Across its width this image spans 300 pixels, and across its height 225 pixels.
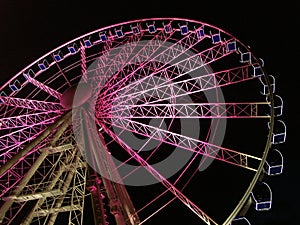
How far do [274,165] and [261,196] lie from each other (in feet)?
3.85

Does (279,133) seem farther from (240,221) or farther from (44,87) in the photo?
(44,87)

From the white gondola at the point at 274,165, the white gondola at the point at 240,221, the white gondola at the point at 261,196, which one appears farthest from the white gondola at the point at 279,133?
the white gondola at the point at 240,221

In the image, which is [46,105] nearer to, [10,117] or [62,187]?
[10,117]

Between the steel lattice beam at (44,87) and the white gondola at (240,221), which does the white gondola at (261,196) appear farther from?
the steel lattice beam at (44,87)

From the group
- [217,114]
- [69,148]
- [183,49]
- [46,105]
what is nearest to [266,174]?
[217,114]

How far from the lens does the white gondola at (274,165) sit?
9539mm

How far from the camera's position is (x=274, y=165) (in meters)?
9.61

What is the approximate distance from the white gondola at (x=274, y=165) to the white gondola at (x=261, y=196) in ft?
2.53

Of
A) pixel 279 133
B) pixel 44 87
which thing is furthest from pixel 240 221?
pixel 44 87

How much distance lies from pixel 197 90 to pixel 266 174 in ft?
14.0

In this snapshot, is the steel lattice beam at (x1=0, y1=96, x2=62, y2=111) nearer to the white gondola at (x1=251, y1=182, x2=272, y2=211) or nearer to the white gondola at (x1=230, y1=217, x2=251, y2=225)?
the white gondola at (x1=251, y1=182, x2=272, y2=211)

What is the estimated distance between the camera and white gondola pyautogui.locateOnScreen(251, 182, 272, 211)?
8656 mm

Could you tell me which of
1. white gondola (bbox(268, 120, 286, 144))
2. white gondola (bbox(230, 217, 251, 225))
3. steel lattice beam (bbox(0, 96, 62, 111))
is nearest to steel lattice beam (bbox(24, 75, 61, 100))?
steel lattice beam (bbox(0, 96, 62, 111))

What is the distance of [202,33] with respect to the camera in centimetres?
1449
